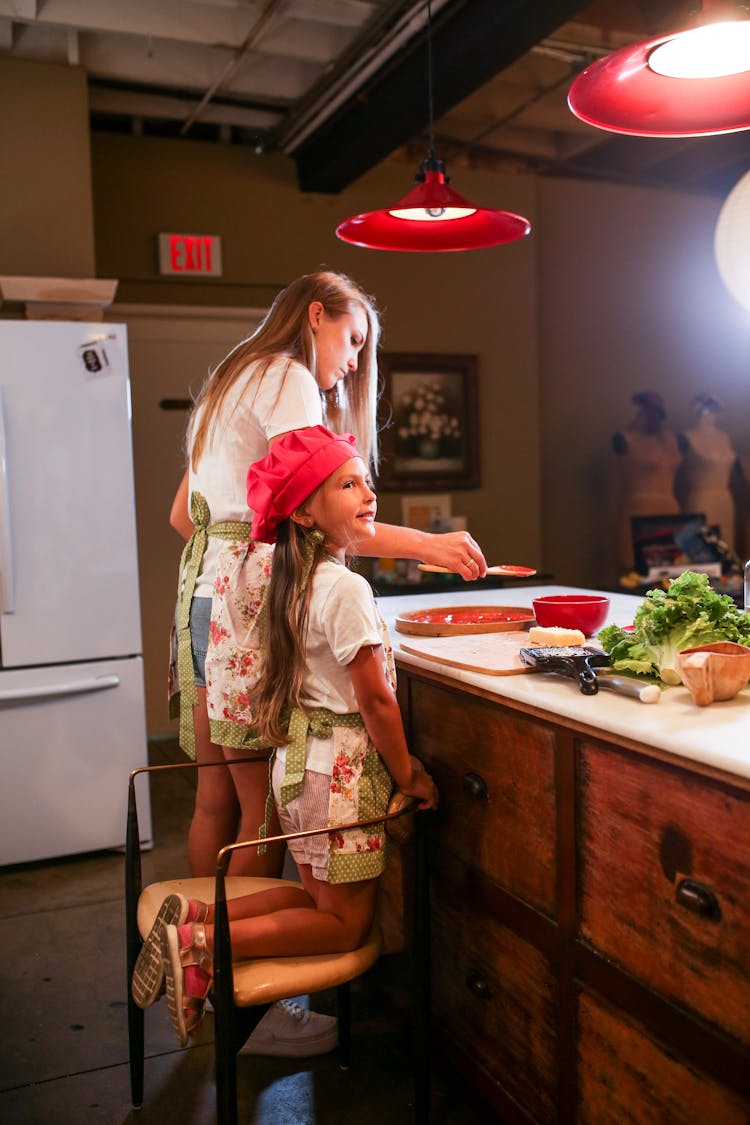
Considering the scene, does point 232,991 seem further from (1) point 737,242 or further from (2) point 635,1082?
(1) point 737,242

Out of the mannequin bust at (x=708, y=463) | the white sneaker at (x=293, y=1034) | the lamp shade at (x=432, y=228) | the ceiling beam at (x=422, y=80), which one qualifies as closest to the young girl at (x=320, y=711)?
the white sneaker at (x=293, y=1034)

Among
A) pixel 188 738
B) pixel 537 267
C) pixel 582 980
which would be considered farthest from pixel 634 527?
pixel 582 980

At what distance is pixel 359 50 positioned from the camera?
395 centimetres

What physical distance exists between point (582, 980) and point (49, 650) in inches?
91.3

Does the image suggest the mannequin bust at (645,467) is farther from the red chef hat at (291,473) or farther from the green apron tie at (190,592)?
the red chef hat at (291,473)

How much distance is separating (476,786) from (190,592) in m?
0.75

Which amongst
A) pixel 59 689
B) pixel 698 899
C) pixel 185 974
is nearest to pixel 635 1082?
pixel 698 899

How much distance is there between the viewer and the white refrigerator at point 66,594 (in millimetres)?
3240

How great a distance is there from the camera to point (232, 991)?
4.86 feet

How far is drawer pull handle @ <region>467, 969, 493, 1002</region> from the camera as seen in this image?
5.81 feet

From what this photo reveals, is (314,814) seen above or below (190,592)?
below

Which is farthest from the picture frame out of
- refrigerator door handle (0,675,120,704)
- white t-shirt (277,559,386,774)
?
white t-shirt (277,559,386,774)

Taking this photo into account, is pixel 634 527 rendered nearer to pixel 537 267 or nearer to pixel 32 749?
pixel 537 267

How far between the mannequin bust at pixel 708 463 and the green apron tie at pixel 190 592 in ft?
12.6
